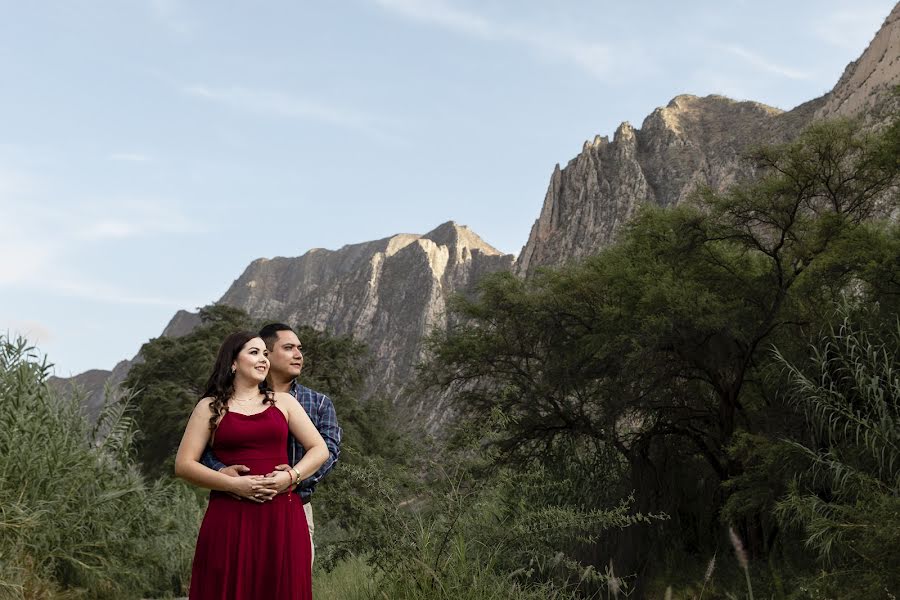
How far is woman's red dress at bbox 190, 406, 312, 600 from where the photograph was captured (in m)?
4.04

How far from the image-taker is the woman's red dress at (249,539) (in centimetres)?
404

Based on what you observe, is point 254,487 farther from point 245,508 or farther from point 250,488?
point 245,508

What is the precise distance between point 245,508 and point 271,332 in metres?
1.27

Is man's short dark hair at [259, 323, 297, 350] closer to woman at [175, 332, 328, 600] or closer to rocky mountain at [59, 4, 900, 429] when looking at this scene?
woman at [175, 332, 328, 600]

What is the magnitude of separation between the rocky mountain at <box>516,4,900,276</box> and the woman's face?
275 ft

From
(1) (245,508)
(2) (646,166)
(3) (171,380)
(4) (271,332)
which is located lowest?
(3) (171,380)

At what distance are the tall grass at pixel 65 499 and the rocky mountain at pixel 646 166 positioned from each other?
78970 mm

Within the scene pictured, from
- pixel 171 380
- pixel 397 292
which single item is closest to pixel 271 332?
pixel 171 380

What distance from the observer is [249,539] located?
406cm

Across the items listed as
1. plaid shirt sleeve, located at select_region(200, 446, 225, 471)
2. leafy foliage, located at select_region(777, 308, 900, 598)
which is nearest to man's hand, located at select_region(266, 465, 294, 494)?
plaid shirt sleeve, located at select_region(200, 446, 225, 471)

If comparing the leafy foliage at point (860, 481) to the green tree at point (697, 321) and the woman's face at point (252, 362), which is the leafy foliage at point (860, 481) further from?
the woman's face at point (252, 362)

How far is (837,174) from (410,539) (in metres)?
12.6

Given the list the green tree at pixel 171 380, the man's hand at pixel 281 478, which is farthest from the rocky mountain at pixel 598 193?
the man's hand at pixel 281 478

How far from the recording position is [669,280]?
16828 mm
